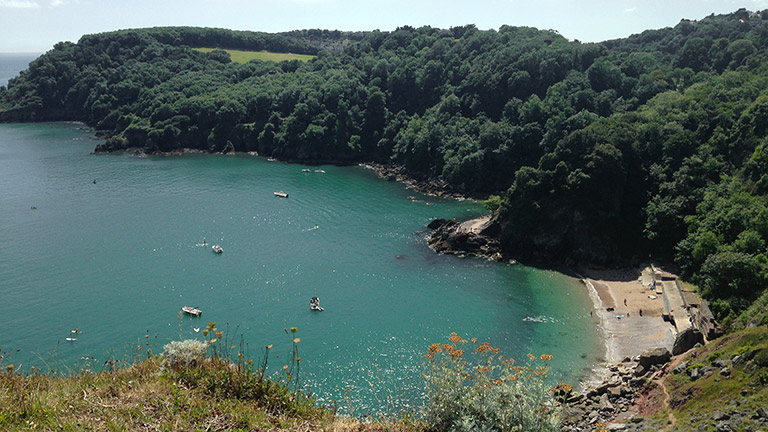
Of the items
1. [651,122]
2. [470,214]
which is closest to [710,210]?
[651,122]

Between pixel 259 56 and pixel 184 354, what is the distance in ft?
548

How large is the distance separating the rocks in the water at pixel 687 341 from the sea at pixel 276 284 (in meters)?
6.21

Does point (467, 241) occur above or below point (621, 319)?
above

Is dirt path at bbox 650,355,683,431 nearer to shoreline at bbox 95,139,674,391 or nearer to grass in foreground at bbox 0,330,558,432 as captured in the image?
shoreline at bbox 95,139,674,391

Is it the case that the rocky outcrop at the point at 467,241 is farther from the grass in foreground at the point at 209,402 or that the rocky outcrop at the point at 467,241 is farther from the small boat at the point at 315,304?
the grass in foreground at the point at 209,402

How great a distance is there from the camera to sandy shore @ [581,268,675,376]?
147 feet

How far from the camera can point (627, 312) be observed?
49.9 metres

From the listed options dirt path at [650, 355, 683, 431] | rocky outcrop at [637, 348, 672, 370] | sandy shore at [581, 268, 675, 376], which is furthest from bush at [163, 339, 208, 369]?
sandy shore at [581, 268, 675, 376]

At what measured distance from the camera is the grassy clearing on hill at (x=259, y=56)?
166 metres

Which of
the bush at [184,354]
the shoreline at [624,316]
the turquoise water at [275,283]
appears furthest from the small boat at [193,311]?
the bush at [184,354]

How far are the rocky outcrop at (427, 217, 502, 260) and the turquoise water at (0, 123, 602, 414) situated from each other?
5.79 feet

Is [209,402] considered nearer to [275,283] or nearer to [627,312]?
[275,283]

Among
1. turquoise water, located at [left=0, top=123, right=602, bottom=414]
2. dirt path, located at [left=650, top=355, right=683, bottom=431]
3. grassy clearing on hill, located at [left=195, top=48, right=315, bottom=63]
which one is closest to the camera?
dirt path, located at [left=650, top=355, right=683, bottom=431]

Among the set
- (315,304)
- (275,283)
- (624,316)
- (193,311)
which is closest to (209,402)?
(315,304)
